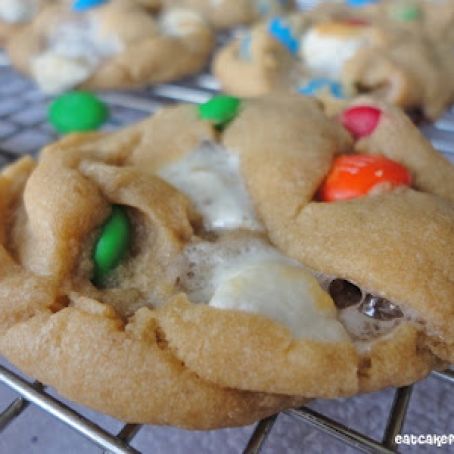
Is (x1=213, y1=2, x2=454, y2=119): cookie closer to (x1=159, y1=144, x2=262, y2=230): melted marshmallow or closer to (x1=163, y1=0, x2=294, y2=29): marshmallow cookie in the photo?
(x1=163, y1=0, x2=294, y2=29): marshmallow cookie

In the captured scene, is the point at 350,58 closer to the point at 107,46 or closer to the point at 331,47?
the point at 331,47

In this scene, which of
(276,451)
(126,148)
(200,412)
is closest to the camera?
(200,412)

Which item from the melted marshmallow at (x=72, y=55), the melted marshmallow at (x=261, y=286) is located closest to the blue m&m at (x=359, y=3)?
the melted marshmallow at (x=72, y=55)

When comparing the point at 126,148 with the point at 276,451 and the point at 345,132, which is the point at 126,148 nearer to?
the point at 345,132

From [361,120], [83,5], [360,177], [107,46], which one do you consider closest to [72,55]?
[107,46]

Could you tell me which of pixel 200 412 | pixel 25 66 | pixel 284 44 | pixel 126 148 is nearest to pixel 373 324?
pixel 200 412

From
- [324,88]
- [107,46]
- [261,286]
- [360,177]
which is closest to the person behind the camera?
[261,286]
